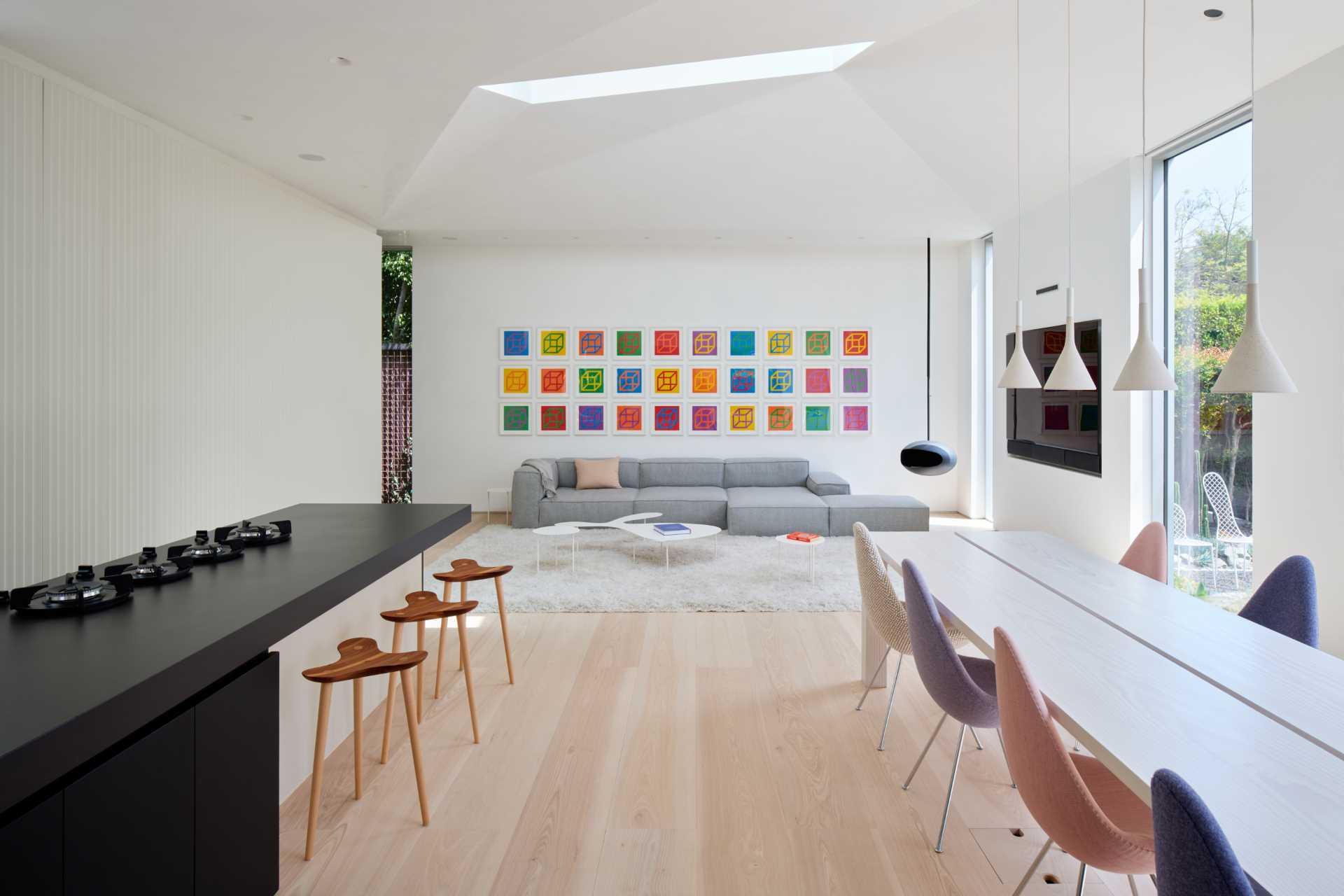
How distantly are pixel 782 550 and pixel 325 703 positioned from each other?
4.69 meters

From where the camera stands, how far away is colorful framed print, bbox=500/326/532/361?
8.67 m

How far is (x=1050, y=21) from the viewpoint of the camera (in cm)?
374

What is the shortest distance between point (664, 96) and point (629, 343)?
153 inches

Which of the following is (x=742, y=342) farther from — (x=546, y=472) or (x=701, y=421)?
(x=546, y=472)

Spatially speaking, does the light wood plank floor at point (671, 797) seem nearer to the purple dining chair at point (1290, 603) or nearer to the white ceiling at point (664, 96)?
the purple dining chair at point (1290, 603)

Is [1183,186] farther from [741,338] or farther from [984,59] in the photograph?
[741,338]

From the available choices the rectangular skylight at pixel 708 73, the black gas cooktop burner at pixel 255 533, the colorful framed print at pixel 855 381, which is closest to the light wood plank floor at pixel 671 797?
the black gas cooktop burner at pixel 255 533

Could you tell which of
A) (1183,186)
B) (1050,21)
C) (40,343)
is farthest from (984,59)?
(40,343)

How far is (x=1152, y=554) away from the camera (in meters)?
3.17

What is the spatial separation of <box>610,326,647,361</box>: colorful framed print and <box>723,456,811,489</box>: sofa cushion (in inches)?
62.1

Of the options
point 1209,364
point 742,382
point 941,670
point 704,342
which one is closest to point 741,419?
point 742,382

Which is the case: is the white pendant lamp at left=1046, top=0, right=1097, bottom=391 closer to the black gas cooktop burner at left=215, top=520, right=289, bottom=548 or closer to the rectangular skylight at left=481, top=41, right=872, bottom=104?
the rectangular skylight at left=481, top=41, right=872, bottom=104

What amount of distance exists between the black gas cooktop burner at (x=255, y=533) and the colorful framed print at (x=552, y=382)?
239 inches

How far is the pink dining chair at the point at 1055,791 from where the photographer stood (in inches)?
59.9
